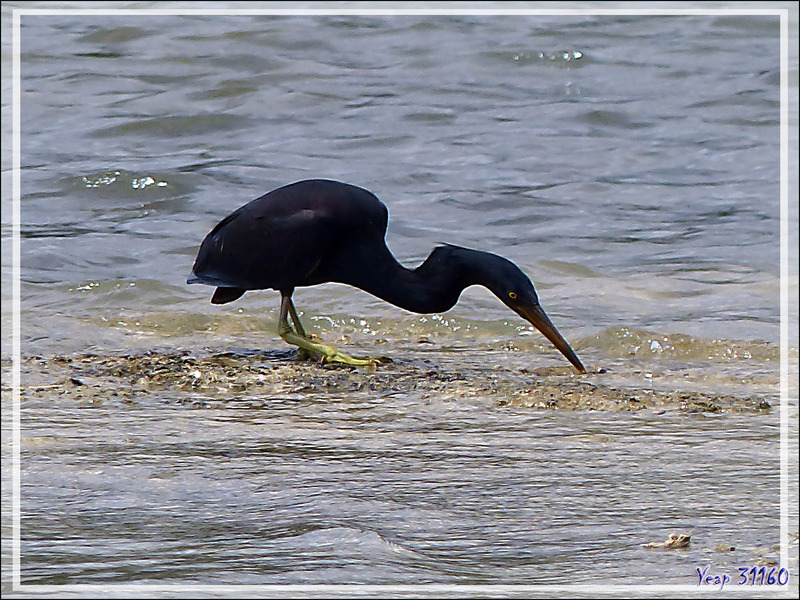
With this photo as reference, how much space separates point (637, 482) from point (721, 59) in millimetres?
8681

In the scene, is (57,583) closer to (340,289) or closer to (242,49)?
(340,289)

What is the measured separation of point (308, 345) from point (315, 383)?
395 mm

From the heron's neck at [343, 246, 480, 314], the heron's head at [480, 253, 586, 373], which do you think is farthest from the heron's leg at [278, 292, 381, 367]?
the heron's head at [480, 253, 586, 373]

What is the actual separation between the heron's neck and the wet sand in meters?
0.28

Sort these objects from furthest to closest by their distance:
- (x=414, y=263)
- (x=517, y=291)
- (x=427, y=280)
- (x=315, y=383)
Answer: (x=414, y=263), (x=427, y=280), (x=517, y=291), (x=315, y=383)

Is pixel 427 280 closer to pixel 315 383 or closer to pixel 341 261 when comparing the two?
pixel 341 261

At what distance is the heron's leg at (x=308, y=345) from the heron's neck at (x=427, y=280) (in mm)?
297

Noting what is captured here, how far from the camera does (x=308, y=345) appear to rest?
535 centimetres

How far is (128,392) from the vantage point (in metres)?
4.73

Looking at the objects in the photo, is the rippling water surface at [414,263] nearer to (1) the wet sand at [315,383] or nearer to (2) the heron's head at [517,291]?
(1) the wet sand at [315,383]

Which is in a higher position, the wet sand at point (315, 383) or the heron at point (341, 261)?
the heron at point (341, 261)

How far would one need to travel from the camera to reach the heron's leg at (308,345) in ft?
17.3

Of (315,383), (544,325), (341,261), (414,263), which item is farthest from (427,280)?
(414,263)

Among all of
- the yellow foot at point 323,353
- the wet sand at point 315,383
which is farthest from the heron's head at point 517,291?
the yellow foot at point 323,353
